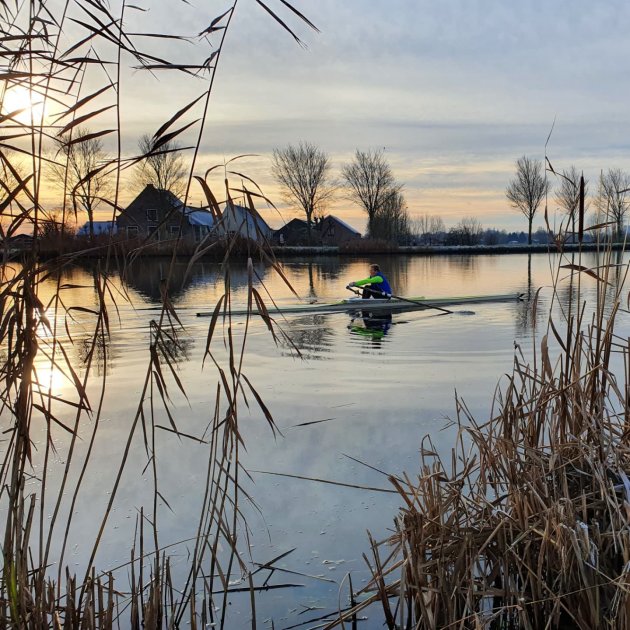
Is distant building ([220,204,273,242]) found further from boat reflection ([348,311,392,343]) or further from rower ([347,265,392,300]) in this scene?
rower ([347,265,392,300])

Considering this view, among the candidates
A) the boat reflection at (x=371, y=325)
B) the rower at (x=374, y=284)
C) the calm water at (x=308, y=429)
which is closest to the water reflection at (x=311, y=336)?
the calm water at (x=308, y=429)

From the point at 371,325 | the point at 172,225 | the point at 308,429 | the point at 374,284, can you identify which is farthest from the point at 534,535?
the point at 374,284

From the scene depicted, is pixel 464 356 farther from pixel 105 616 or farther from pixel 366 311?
pixel 105 616

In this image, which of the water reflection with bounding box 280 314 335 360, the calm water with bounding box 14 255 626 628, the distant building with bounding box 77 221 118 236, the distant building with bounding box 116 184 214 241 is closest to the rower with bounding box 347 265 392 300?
the water reflection with bounding box 280 314 335 360

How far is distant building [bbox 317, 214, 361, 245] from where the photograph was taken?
237ft

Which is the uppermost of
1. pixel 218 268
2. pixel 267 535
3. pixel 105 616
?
pixel 218 268

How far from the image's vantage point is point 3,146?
219cm

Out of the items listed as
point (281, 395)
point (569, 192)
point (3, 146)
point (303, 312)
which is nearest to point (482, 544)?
point (569, 192)

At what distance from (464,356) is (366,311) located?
6402mm

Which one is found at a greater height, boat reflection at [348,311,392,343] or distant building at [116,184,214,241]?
distant building at [116,184,214,241]

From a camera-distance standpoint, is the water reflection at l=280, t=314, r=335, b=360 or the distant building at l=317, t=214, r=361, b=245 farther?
the distant building at l=317, t=214, r=361, b=245

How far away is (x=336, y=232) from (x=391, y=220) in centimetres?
1472

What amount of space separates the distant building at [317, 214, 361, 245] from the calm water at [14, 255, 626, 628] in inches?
2277

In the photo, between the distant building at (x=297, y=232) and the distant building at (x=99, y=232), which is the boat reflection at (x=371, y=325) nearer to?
the distant building at (x=99, y=232)
